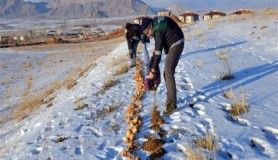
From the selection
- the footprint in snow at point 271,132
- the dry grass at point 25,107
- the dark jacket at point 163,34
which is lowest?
the dry grass at point 25,107

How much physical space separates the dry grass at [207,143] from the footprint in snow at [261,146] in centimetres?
73

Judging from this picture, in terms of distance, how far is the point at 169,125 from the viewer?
1014 cm

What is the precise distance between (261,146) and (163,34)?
2.82 m

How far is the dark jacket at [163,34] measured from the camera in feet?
32.9

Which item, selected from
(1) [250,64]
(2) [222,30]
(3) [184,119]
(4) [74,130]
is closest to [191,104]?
(3) [184,119]

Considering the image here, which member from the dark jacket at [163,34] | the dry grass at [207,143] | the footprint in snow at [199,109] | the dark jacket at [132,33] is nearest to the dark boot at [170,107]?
the footprint in snow at [199,109]

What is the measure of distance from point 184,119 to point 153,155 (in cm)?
182

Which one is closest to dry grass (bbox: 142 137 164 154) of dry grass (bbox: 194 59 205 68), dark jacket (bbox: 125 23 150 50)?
dark jacket (bbox: 125 23 150 50)

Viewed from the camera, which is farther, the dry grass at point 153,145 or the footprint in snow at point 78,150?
the footprint in snow at point 78,150

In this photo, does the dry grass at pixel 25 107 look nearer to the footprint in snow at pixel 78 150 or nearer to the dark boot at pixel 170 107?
the dark boot at pixel 170 107

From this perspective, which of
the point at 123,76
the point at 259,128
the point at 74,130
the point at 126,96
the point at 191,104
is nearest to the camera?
the point at 259,128

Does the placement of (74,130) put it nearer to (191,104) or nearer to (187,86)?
(191,104)

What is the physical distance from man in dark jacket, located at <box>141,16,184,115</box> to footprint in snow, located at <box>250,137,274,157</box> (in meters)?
2.16

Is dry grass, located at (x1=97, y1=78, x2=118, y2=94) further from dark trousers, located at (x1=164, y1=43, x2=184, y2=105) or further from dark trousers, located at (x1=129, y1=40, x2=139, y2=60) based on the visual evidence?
dark trousers, located at (x1=164, y1=43, x2=184, y2=105)
